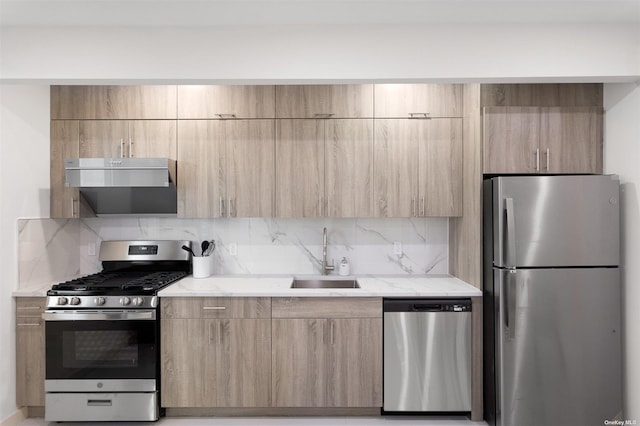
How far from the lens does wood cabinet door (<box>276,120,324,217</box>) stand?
3121 mm

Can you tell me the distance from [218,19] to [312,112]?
39.7 inches

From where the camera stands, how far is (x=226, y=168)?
3.14 meters

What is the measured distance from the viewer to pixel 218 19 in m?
2.31

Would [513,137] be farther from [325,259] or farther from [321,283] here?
[321,283]

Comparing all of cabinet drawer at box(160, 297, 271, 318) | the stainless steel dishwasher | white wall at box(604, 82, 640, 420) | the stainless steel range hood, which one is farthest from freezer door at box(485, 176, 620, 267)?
the stainless steel range hood

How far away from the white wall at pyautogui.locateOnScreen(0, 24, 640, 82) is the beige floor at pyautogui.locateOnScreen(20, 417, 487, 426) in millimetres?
2285

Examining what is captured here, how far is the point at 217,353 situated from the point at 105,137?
1.85m

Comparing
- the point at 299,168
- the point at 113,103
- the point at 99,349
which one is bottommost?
the point at 99,349

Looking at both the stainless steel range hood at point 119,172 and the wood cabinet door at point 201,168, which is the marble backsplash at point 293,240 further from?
the stainless steel range hood at point 119,172

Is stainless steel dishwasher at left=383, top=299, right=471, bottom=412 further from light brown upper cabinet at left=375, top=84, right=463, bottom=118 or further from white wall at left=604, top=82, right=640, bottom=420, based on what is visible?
light brown upper cabinet at left=375, top=84, right=463, bottom=118

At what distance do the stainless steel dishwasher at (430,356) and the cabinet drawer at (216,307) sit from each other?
3.01ft

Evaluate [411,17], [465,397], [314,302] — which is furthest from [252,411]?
[411,17]

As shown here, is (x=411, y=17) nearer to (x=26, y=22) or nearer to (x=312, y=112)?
(x=312, y=112)

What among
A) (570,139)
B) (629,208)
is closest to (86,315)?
(570,139)
